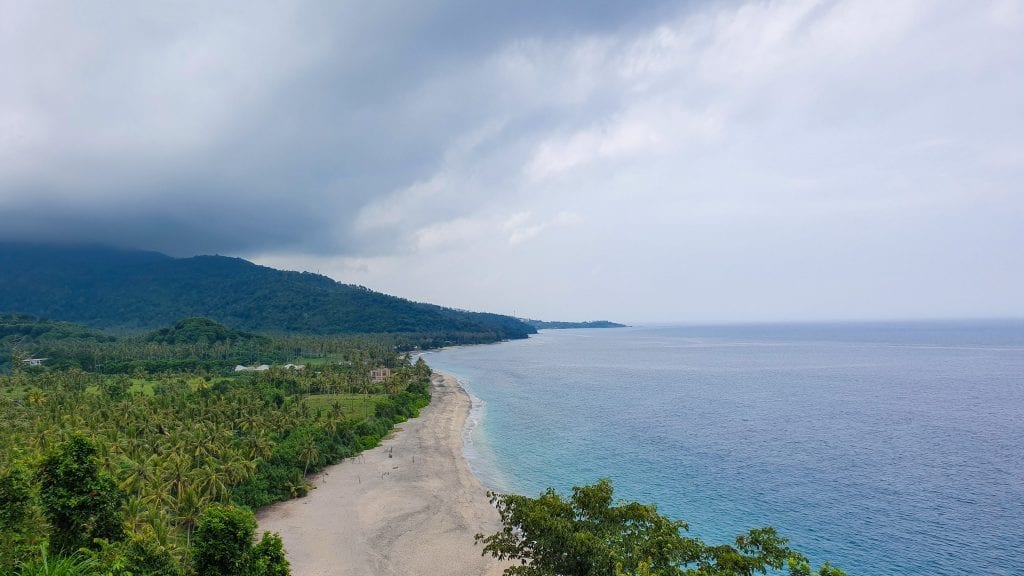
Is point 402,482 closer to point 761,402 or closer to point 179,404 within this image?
point 179,404

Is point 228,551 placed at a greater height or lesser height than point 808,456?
greater

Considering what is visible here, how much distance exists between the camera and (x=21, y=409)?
7344cm

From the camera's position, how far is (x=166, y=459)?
50.5m

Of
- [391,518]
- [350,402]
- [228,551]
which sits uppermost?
[228,551]

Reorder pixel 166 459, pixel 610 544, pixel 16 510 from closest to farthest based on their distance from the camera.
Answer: pixel 16 510
pixel 610 544
pixel 166 459

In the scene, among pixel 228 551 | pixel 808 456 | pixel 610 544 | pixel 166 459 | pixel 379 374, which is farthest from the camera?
pixel 379 374

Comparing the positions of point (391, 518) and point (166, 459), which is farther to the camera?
point (166, 459)

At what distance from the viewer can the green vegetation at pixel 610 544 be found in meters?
20.7

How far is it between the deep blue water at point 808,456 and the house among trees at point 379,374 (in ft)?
89.4

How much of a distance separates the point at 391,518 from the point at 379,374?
99327 mm

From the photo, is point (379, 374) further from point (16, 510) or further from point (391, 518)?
point (16, 510)

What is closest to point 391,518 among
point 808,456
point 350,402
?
point 350,402

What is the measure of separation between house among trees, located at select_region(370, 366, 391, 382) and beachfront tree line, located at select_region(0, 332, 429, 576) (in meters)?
5.97

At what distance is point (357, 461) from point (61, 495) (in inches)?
1815
